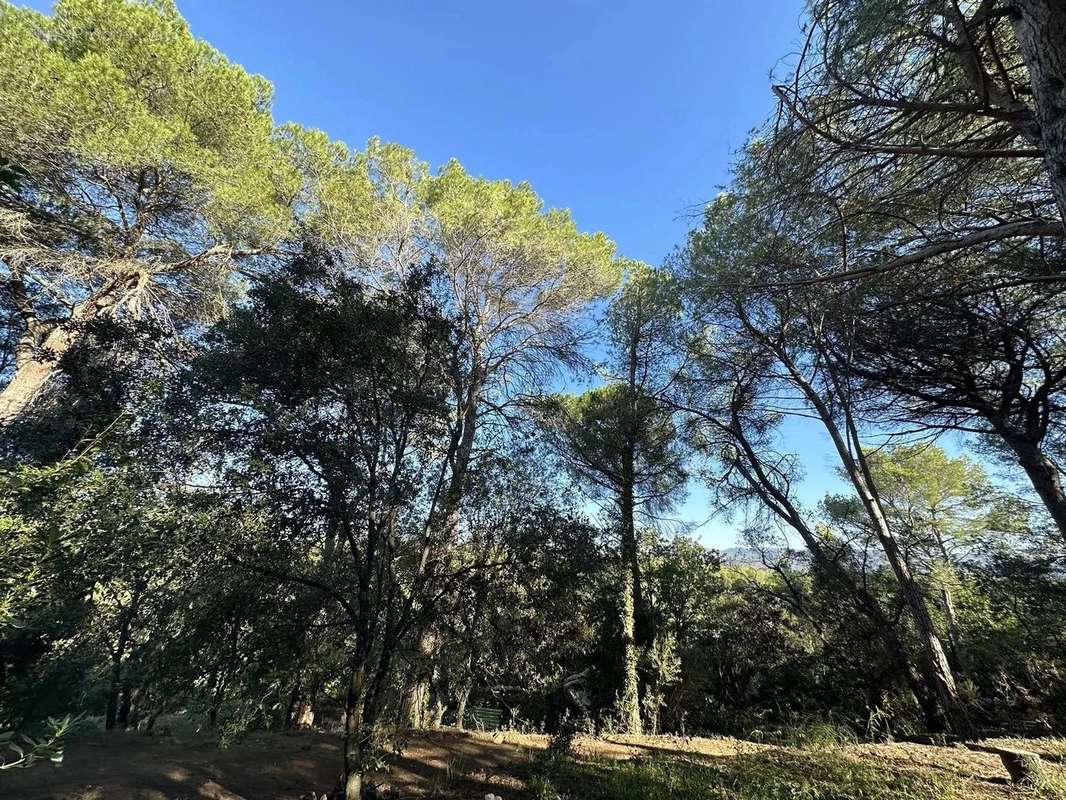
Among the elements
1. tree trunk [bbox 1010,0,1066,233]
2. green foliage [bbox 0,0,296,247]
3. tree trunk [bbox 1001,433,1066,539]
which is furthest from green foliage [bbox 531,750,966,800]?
green foliage [bbox 0,0,296,247]

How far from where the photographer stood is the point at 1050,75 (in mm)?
2633

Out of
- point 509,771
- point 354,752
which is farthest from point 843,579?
point 354,752

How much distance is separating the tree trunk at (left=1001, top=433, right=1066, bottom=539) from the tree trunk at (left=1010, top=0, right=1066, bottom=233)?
5426mm

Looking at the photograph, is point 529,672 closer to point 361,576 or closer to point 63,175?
point 361,576

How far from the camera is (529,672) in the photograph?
5855 mm

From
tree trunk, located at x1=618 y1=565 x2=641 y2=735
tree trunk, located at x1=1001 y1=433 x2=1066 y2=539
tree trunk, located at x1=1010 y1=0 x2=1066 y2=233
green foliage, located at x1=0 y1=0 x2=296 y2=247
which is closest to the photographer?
tree trunk, located at x1=1010 y1=0 x2=1066 y2=233

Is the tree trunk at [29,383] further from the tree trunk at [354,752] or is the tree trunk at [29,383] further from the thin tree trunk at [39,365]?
the tree trunk at [354,752]

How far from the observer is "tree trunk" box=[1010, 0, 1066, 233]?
257 cm

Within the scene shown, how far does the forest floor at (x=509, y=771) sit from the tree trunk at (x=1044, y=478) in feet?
9.19

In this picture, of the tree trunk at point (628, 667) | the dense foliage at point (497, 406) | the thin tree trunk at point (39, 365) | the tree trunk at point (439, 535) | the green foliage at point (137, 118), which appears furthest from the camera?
the tree trunk at point (628, 667)

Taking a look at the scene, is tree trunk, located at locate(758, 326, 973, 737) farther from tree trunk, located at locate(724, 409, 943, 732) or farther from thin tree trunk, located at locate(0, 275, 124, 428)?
thin tree trunk, located at locate(0, 275, 124, 428)

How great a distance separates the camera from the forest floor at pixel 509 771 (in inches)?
171

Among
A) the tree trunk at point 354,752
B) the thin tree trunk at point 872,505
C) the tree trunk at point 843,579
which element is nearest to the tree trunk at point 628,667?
the tree trunk at point 843,579

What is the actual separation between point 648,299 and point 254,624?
390 inches
